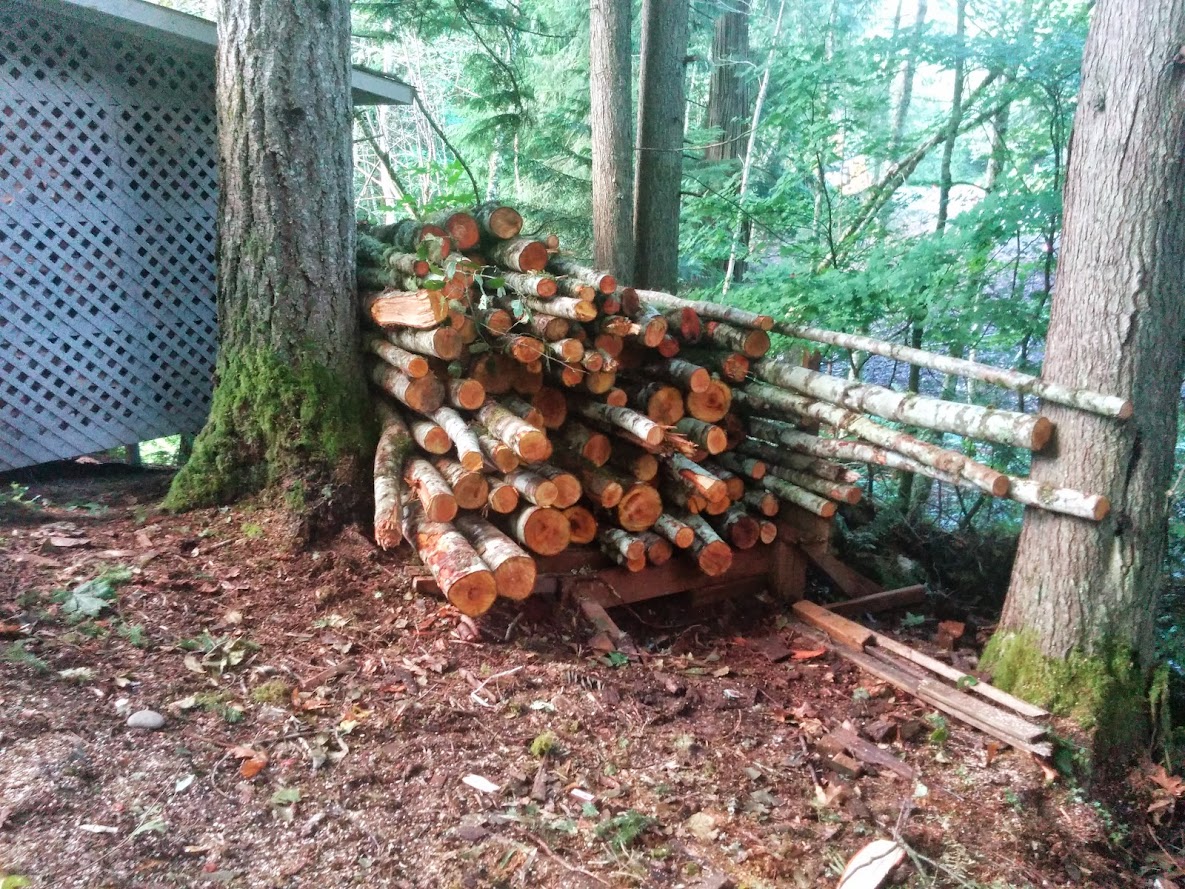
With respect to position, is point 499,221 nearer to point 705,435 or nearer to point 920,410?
point 705,435

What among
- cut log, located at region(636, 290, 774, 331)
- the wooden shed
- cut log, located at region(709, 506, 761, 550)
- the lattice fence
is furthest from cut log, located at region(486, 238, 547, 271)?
the lattice fence

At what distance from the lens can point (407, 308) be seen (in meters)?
4.24

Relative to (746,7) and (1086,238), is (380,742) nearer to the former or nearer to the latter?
(1086,238)

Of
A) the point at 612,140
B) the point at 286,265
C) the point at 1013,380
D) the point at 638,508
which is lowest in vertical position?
the point at 638,508

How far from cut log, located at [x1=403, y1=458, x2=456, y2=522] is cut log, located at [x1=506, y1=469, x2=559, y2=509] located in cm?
33

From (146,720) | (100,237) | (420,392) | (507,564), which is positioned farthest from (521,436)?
(100,237)

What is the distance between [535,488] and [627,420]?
627 mm

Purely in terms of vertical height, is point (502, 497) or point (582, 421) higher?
point (582, 421)

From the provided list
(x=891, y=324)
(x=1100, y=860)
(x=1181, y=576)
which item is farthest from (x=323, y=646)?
(x=1181, y=576)

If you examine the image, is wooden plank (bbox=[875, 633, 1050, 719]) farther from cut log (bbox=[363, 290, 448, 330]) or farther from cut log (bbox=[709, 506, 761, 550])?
cut log (bbox=[363, 290, 448, 330])

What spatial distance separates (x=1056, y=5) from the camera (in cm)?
649

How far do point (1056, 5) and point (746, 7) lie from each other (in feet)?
20.2

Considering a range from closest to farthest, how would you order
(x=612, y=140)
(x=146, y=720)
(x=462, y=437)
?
(x=146, y=720), (x=462, y=437), (x=612, y=140)

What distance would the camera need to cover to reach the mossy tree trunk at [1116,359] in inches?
133
